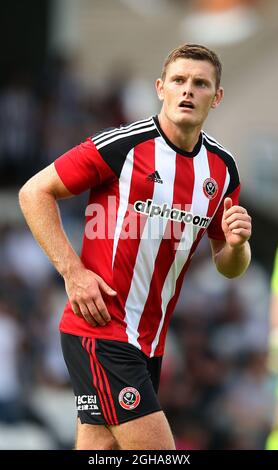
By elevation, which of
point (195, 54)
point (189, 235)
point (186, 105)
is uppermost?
point (195, 54)

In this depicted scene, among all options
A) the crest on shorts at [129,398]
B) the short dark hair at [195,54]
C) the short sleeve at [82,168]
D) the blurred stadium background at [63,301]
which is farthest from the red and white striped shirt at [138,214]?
the blurred stadium background at [63,301]

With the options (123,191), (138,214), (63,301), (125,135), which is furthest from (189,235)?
(63,301)

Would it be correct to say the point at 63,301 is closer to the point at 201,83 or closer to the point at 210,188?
the point at 210,188

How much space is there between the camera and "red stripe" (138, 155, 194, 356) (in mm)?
5547

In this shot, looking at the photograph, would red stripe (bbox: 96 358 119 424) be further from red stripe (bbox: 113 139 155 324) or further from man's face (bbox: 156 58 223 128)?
man's face (bbox: 156 58 223 128)

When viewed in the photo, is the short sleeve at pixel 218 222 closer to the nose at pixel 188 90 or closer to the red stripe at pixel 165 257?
the red stripe at pixel 165 257

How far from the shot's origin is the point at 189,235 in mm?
5625

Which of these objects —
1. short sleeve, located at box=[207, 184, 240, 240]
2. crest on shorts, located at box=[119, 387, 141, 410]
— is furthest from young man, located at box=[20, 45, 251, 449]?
short sleeve, located at box=[207, 184, 240, 240]

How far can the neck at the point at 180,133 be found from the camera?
218 inches

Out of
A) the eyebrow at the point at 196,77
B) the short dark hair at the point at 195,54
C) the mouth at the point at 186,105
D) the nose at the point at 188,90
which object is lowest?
the mouth at the point at 186,105

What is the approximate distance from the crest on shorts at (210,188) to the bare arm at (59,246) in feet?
2.18

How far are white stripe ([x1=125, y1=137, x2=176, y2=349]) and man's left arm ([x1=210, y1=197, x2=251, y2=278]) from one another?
30 cm

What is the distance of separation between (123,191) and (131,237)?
8.7 inches

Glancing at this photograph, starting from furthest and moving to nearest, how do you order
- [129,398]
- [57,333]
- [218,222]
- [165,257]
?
[57,333] < [218,222] < [165,257] < [129,398]
